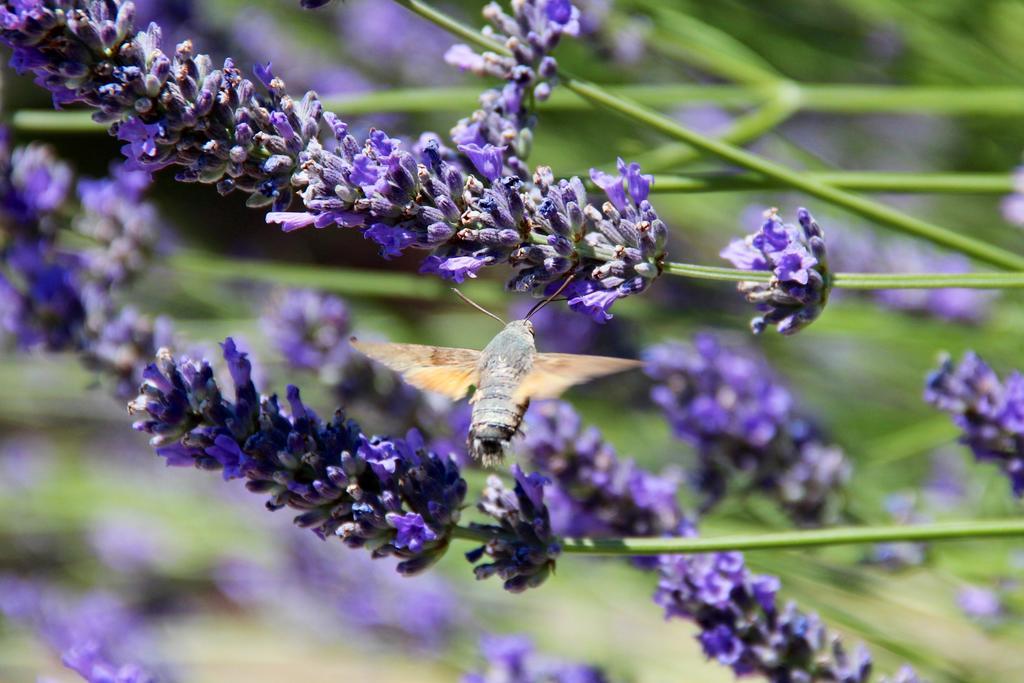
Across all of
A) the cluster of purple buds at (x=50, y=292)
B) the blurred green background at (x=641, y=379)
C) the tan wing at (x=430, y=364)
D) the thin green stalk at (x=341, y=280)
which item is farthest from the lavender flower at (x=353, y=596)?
the tan wing at (x=430, y=364)

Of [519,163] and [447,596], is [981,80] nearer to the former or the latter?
[519,163]

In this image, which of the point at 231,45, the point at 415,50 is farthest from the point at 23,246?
the point at 415,50

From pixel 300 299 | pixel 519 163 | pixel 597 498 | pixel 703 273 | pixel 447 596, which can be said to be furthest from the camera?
pixel 447 596

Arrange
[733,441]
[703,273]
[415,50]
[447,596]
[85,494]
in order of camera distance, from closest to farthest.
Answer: [703,273] < [733,441] < [447,596] < [415,50] < [85,494]

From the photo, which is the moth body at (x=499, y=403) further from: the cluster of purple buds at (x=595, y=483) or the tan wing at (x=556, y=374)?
the cluster of purple buds at (x=595, y=483)

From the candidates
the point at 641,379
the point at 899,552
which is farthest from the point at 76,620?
the point at 899,552

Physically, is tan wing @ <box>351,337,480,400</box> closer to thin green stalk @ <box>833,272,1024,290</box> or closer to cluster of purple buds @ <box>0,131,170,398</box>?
thin green stalk @ <box>833,272,1024,290</box>
